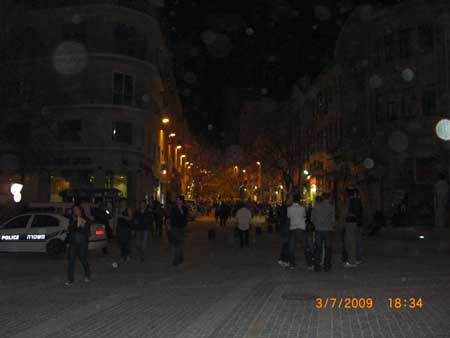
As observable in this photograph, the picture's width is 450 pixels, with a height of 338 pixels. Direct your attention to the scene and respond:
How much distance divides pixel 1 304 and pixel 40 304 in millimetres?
714

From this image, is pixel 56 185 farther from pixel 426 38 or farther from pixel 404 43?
pixel 426 38

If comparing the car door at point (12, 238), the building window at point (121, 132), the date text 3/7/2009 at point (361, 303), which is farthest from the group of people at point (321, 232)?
the building window at point (121, 132)

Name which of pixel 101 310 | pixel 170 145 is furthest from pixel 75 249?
pixel 170 145

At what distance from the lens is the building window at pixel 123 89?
4062 centimetres

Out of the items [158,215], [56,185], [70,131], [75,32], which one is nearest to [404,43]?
[158,215]

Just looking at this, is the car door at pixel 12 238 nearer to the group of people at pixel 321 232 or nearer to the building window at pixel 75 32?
the group of people at pixel 321 232

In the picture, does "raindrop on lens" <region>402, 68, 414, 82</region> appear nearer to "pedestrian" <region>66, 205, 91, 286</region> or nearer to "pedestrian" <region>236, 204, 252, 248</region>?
"pedestrian" <region>236, 204, 252, 248</region>

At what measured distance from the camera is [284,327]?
840 cm

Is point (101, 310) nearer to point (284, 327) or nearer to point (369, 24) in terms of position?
point (284, 327)

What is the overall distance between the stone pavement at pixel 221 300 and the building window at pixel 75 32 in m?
25.5

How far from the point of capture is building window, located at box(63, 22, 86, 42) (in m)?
40.2

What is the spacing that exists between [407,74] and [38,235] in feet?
83.4

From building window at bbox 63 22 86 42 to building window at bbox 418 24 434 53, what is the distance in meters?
21.9

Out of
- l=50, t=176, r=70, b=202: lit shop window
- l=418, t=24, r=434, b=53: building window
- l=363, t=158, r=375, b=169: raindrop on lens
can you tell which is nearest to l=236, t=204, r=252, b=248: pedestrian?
l=363, t=158, r=375, b=169: raindrop on lens
